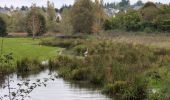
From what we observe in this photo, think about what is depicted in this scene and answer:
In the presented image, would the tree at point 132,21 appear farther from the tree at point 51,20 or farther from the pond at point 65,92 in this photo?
the pond at point 65,92

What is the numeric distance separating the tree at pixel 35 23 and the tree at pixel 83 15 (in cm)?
882

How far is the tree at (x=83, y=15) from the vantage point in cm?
8631

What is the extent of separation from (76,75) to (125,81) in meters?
7.80

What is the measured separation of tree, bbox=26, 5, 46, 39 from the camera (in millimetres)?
94306

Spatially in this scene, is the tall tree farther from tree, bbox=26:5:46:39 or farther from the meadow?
the meadow

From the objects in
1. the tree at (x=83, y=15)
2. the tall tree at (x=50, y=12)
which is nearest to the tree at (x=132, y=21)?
the tree at (x=83, y=15)

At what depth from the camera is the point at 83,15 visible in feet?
283

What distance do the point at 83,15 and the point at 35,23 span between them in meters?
11.7

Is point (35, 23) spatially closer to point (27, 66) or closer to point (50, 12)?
point (50, 12)

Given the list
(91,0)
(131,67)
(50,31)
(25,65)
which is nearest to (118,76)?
(131,67)

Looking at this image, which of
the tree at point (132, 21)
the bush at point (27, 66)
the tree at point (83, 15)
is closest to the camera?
the bush at point (27, 66)

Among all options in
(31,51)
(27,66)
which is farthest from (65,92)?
(31,51)

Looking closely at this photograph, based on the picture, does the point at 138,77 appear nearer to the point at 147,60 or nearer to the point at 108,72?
the point at 108,72

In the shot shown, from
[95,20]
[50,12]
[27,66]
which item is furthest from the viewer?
[50,12]
